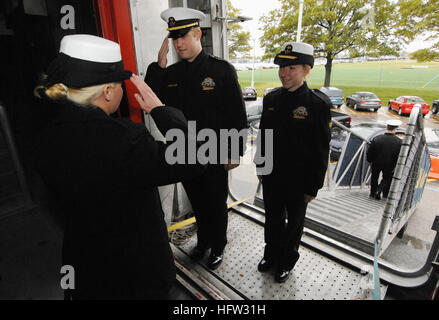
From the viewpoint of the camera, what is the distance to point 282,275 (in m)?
2.10

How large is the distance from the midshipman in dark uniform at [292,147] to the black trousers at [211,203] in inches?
14.6

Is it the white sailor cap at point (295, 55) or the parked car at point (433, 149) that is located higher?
the white sailor cap at point (295, 55)

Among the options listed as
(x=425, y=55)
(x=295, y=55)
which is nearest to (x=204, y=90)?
(x=295, y=55)

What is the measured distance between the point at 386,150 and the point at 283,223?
171 inches


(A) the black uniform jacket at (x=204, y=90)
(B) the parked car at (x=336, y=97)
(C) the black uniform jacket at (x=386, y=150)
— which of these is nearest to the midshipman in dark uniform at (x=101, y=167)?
(A) the black uniform jacket at (x=204, y=90)

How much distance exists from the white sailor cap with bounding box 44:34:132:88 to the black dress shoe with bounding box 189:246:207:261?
177cm

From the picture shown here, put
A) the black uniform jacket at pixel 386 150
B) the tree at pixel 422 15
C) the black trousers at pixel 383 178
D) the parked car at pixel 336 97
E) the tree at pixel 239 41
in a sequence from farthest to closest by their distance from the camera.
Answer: the tree at pixel 239 41 < the parked car at pixel 336 97 < the tree at pixel 422 15 < the black trousers at pixel 383 178 < the black uniform jacket at pixel 386 150

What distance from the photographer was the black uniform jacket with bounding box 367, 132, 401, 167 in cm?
522

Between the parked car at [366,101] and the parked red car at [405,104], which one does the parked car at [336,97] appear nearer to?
the parked car at [366,101]

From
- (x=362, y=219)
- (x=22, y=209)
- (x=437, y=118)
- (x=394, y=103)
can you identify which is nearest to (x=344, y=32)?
(x=394, y=103)

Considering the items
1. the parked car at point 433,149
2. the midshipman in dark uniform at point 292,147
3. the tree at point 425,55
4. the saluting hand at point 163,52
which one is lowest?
the parked car at point 433,149

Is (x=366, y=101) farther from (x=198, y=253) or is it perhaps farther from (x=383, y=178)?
(x=198, y=253)

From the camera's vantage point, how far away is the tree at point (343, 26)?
15.2m

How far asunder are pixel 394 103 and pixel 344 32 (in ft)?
17.8
